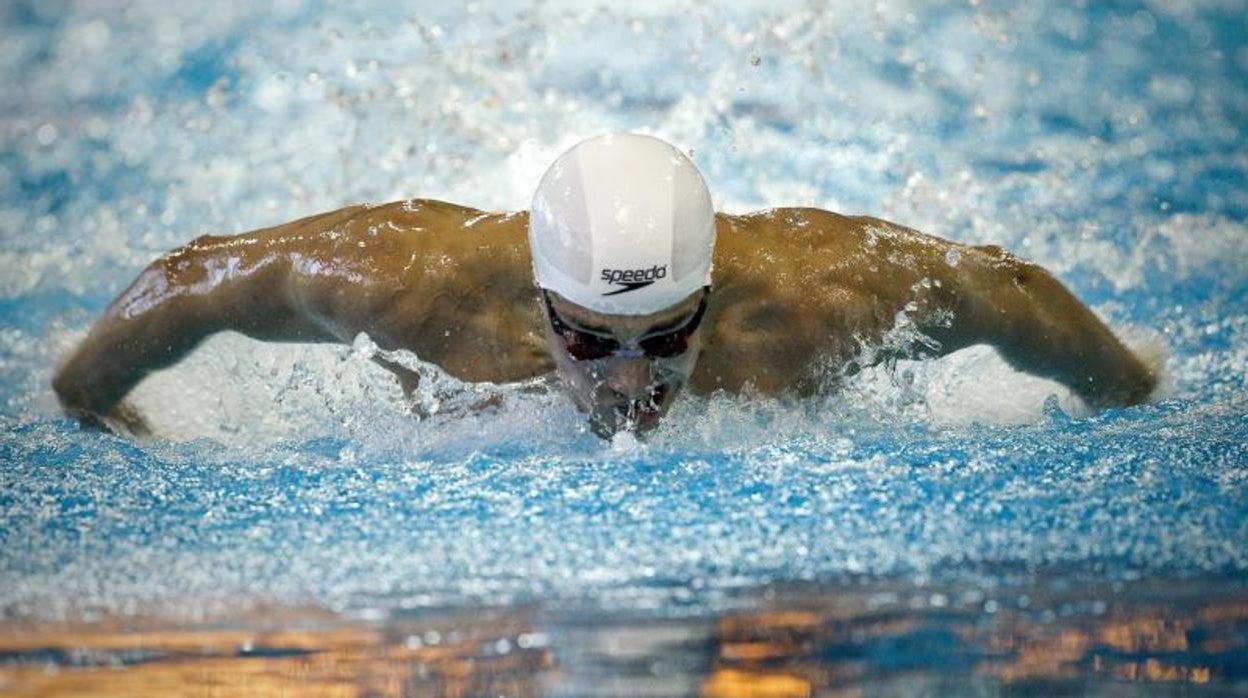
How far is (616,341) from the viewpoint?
97.5 inches

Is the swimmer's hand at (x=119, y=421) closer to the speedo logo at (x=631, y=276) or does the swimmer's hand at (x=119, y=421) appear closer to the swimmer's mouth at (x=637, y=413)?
the swimmer's mouth at (x=637, y=413)

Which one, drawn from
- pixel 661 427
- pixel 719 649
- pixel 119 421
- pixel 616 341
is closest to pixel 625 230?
pixel 616 341

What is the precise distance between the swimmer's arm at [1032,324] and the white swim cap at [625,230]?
0.59m

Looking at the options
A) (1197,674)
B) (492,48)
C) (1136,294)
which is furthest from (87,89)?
(1197,674)

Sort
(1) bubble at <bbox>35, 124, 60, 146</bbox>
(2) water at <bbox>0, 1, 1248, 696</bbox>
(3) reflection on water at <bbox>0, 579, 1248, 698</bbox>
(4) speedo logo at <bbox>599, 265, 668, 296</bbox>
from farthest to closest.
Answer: (1) bubble at <bbox>35, 124, 60, 146</bbox>, (4) speedo logo at <bbox>599, 265, 668, 296</bbox>, (2) water at <bbox>0, 1, 1248, 696</bbox>, (3) reflection on water at <bbox>0, 579, 1248, 698</bbox>

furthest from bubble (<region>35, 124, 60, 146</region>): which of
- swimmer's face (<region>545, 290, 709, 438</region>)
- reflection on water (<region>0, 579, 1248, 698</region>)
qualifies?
reflection on water (<region>0, 579, 1248, 698</region>)

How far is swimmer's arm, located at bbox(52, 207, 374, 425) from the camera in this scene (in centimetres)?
274

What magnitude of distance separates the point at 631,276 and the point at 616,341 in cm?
13

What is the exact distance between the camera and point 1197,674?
5.87 feet

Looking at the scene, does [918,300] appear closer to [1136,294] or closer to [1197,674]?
[1197,674]

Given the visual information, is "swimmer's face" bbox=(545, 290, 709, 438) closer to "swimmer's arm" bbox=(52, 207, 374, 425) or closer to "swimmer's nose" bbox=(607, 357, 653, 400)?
"swimmer's nose" bbox=(607, 357, 653, 400)

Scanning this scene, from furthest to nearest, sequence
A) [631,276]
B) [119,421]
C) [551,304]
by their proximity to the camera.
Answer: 1. [119,421]
2. [551,304]
3. [631,276]

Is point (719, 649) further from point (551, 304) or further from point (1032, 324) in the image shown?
point (1032, 324)

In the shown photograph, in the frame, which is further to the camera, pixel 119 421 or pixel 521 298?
pixel 119 421
